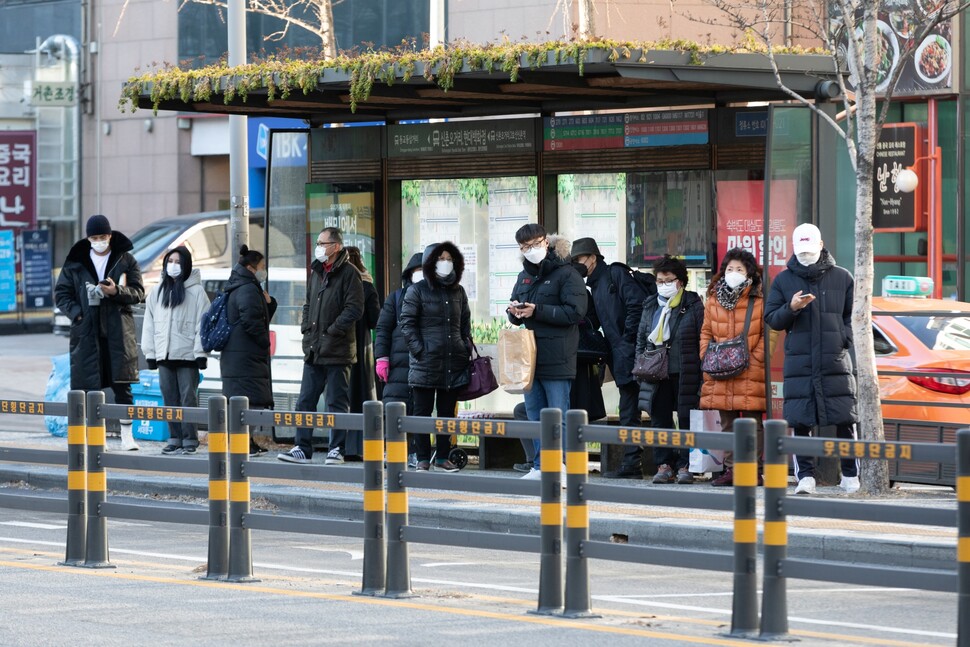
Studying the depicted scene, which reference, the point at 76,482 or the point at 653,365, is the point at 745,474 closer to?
the point at 76,482

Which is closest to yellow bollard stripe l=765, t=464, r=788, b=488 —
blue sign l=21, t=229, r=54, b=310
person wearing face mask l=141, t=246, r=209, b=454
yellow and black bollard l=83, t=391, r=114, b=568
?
yellow and black bollard l=83, t=391, r=114, b=568

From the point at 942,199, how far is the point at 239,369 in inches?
478

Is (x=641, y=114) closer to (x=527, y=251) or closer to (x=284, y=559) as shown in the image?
(x=527, y=251)

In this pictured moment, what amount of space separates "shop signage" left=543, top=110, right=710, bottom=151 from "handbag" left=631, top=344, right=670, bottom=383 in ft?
5.79

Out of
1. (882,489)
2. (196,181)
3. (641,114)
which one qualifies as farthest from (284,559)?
(196,181)

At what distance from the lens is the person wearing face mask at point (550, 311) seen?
501 inches

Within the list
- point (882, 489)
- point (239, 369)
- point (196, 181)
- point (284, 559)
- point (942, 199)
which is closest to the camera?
point (284, 559)

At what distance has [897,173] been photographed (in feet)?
76.1

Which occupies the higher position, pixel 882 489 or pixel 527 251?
pixel 527 251

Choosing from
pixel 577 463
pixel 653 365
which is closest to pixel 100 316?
pixel 653 365

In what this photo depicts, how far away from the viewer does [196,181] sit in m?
33.4

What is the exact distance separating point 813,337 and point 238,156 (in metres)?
6.70

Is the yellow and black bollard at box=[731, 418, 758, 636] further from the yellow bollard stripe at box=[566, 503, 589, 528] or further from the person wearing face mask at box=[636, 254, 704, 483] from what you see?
the person wearing face mask at box=[636, 254, 704, 483]

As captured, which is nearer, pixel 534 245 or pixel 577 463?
pixel 577 463
